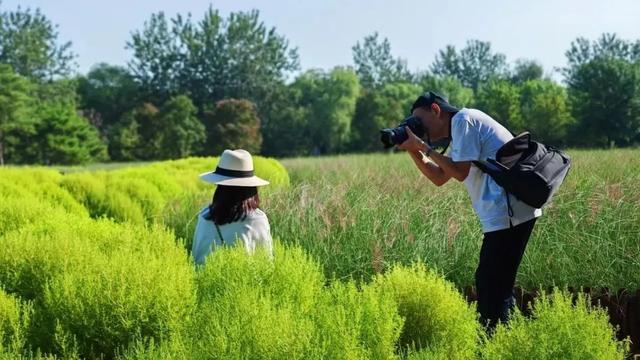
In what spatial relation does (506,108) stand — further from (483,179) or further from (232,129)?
(483,179)

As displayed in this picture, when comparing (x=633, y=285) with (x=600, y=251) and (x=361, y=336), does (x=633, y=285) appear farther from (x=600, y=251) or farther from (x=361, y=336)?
(x=361, y=336)

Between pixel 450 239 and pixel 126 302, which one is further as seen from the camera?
pixel 450 239

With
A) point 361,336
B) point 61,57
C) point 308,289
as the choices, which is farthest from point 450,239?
point 61,57

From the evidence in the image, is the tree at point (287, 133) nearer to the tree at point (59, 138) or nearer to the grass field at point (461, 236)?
the tree at point (59, 138)

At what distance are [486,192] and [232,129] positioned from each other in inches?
1879

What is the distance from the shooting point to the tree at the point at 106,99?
212ft

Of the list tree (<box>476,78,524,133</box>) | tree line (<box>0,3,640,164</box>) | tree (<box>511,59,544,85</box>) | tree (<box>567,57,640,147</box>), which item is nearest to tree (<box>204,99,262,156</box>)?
tree line (<box>0,3,640,164</box>)

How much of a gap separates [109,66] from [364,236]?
7158 cm

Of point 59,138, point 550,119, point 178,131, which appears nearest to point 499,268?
point 59,138

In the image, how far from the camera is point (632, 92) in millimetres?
44375

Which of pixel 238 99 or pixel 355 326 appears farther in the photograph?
pixel 238 99

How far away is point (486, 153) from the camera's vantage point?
12.5 feet

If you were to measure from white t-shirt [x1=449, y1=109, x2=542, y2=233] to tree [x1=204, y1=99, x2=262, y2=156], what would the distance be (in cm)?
4693

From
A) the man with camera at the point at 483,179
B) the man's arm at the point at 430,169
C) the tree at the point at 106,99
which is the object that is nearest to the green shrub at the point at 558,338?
the man with camera at the point at 483,179
